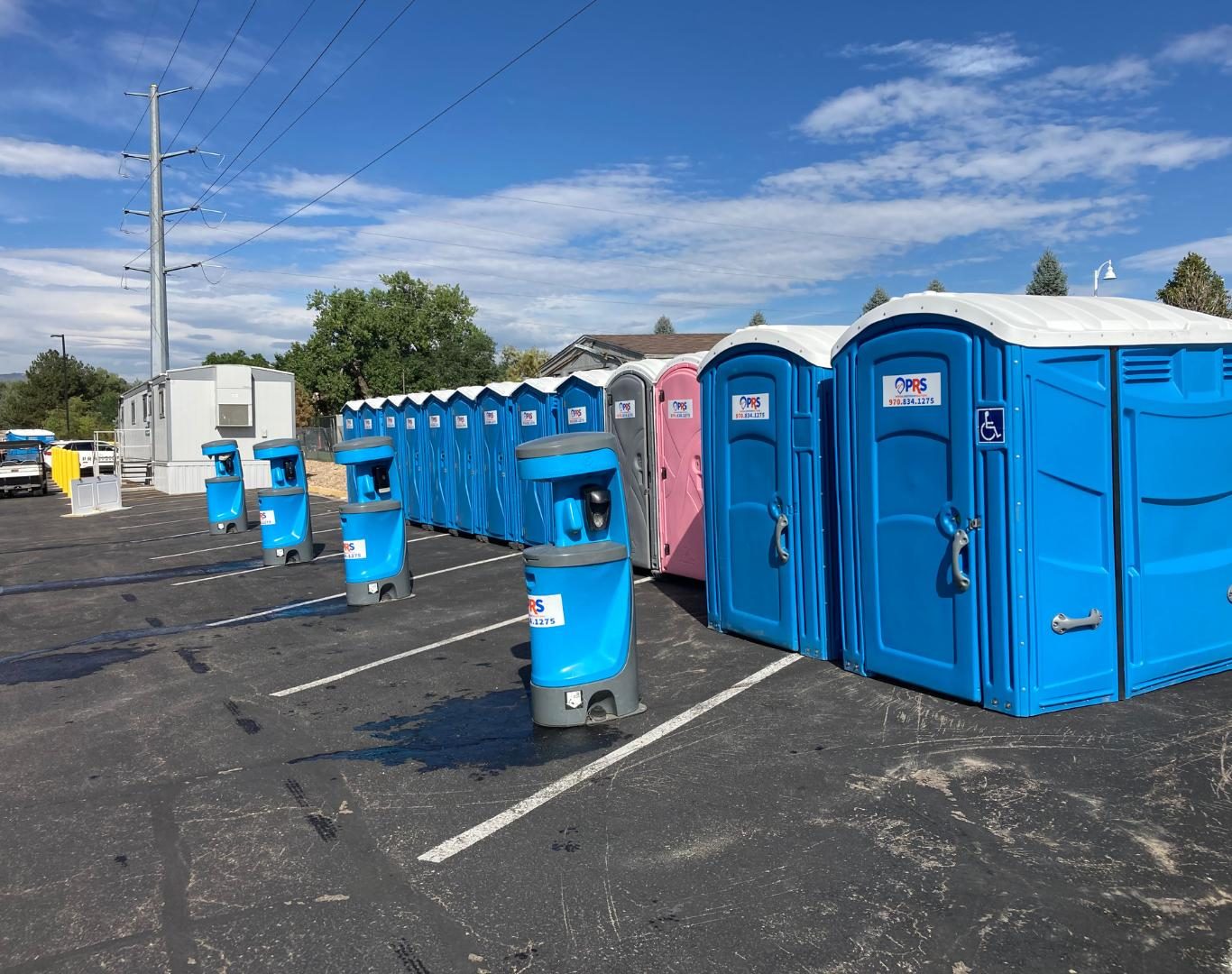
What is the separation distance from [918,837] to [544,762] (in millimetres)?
1927

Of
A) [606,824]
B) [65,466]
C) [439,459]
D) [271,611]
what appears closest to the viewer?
[606,824]

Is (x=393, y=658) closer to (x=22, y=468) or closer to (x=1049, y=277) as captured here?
(x=22, y=468)

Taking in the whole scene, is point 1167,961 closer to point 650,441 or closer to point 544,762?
point 544,762

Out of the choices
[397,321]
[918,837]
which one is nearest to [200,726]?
[918,837]

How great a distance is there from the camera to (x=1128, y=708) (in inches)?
209

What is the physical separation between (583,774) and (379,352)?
5144 cm

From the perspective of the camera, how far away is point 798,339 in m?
6.63

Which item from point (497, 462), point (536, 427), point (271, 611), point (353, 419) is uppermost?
point (353, 419)

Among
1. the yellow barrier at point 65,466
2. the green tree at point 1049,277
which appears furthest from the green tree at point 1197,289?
the yellow barrier at point 65,466

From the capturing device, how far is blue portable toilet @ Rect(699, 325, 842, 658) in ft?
21.3

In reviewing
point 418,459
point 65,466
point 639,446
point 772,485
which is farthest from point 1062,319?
point 65,466

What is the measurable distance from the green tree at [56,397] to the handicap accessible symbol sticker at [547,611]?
78.9m

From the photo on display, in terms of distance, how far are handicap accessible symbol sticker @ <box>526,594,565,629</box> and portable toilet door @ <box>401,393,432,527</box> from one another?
10862mm

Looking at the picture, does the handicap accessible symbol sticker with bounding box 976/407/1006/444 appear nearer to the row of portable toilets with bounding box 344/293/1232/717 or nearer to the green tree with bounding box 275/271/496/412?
the row of portable toilets with bounding box 344/293/1232/717
